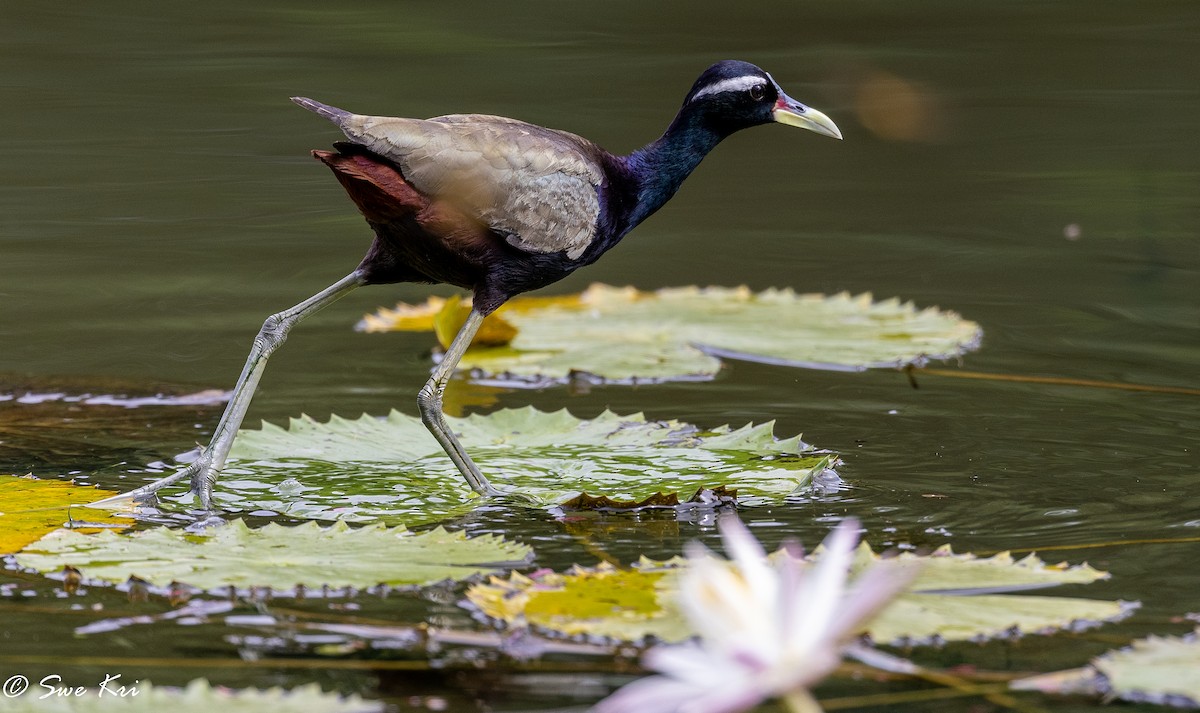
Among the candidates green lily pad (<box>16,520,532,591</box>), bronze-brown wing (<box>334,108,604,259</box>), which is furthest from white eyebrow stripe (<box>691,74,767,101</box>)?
green lily pad (<box>16,520,532,591</box>)

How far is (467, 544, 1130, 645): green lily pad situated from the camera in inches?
99.2

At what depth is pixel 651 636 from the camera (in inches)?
101

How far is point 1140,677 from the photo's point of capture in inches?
88.4

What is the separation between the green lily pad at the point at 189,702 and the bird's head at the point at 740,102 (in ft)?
8.21

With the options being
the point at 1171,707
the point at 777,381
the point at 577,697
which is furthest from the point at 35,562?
the point at 777,381

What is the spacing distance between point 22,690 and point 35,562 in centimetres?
62

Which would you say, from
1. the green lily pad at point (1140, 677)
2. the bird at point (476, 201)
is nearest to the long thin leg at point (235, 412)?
the bird at point (476, 201)

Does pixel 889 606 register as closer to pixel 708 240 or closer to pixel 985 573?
pixel 985 573

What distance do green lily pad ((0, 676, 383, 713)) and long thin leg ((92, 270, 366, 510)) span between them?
4.46ft

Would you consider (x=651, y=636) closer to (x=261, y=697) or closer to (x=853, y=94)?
(x=261, y=697)

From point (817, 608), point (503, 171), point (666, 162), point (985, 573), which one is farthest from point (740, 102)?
point (817, 608)

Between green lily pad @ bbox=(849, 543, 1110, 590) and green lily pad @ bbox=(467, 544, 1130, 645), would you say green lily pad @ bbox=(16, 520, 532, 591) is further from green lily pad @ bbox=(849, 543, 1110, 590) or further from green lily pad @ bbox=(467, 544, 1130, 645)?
green lily pad @ bbox=(849, 543, 1110, 590)

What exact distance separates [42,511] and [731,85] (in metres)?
2.19

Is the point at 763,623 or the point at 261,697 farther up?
the point at 763,623
